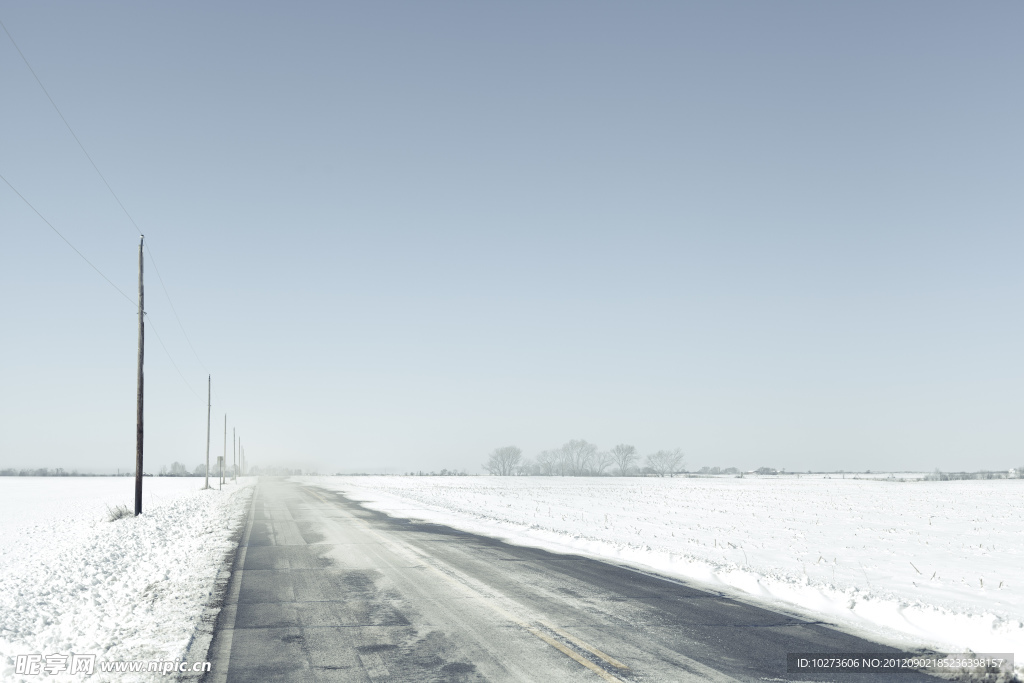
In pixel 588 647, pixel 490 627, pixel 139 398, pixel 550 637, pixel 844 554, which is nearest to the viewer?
pixel 588 647

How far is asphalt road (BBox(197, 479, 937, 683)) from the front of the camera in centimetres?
691

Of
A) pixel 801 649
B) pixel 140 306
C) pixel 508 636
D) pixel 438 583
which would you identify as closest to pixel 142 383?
pixel 140 306

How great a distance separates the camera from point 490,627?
865cm

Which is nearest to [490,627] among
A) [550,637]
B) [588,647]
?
[550,637]

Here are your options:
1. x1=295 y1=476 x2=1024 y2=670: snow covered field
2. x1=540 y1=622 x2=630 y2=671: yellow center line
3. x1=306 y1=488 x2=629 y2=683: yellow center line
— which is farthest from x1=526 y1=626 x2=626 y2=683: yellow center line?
x1=295 y1=476 x2=1024 y2=670: snow covered field

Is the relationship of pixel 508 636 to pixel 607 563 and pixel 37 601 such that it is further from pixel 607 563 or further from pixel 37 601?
pixel 37 601

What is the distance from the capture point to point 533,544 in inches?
727

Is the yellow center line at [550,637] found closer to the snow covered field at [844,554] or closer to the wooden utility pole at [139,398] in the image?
the snow covered field at [844,554]

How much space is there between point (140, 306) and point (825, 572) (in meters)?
27.9

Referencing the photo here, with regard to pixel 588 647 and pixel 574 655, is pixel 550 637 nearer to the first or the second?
pixel 588 647

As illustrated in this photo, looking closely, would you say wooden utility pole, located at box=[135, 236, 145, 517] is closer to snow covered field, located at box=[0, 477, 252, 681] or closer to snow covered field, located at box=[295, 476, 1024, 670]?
snow covered field, located at box=[0, 477, 252, 681]

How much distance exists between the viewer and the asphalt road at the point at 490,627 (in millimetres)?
6914

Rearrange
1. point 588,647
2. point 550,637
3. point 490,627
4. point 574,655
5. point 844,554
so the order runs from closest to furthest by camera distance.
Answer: point 574,655 < point 588,647 < point 550,637 < point 490,627 < point 844,554

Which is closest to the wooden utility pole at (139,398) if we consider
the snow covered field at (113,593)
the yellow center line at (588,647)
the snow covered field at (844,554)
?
the snow covered field at (113,593)
